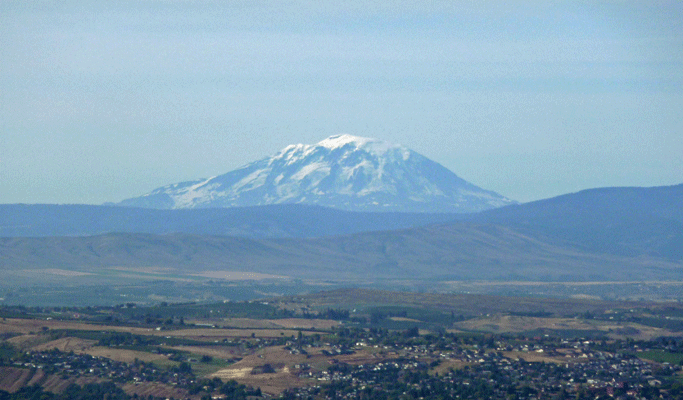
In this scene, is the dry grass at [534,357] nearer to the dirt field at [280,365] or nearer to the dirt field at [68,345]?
the dirt field at [280,365]

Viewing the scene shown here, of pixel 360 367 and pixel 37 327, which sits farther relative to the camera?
pixel 37 327

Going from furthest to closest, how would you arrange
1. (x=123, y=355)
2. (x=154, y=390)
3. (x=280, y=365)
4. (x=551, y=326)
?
(x=551, y=326)
(x=123, y=355)
(x=280, y=365)
(x=154, y=390)

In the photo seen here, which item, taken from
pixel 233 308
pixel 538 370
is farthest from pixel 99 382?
pixel 233 308

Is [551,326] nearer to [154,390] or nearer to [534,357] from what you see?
[534,357]

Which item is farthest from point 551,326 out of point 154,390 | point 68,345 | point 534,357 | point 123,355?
point 154,390

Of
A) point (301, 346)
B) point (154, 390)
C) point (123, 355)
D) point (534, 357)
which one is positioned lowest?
point (154, 390)

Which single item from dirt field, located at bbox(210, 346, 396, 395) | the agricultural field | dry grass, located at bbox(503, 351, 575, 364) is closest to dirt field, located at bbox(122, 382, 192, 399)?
the agricultural field

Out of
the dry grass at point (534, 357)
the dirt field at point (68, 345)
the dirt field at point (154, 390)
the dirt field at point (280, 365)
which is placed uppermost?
the dirt field at point (68, 345)

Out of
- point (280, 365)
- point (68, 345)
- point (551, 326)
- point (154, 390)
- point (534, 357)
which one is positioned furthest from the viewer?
point (551, 326)

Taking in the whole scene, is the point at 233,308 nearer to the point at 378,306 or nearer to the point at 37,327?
the point at 378,306

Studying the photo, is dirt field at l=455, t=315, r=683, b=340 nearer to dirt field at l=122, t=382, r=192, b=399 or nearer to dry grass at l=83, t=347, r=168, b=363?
dry grass at l=83, t=347, r=168, b=363

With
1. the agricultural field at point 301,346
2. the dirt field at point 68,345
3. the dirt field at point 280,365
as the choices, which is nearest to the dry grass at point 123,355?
the agricultural field at point 301,346
